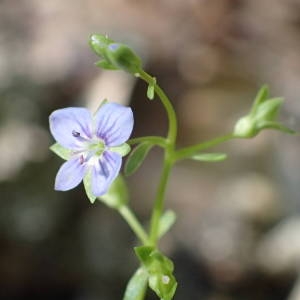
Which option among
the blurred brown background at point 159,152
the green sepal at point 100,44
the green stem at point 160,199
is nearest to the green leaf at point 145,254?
the green stem at point 160,199

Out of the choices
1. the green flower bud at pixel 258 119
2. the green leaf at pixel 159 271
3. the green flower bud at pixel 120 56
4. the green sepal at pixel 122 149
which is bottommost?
the green leaf at pixel 159 271

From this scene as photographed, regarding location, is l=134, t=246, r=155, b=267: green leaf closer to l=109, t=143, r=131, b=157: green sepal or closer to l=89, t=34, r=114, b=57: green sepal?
l=109, t=143, r=131, b=157: green sepal

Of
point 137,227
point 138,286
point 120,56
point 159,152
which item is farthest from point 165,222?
point 159,152

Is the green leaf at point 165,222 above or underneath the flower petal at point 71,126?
underneath

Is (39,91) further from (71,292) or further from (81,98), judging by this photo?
(71,292)

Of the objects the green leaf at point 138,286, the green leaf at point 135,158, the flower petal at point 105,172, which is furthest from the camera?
the green leaf at point 138,286

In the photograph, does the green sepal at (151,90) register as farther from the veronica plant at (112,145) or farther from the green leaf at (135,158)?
the green leaf at (135,158)

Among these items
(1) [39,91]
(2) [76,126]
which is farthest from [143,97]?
(2) [76,126]
